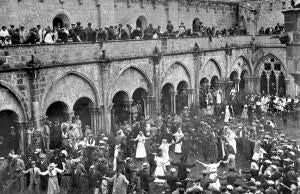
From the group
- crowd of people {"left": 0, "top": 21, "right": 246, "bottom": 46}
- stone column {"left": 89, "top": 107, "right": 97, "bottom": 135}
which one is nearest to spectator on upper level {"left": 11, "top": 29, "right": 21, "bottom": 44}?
crowd of people {"left": 0, "top": 21, "right": 246, "bottom": 46}

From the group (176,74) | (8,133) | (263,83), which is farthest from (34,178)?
(263,83)

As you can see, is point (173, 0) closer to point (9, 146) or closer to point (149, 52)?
point (149, 52)

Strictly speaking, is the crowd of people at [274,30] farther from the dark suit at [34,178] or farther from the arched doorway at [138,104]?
the dark suit at [34,178]

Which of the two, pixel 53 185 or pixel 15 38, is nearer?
pixel 53 185

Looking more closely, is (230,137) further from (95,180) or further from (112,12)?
(112,12)

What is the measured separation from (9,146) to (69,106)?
351cm

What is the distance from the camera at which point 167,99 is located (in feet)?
104

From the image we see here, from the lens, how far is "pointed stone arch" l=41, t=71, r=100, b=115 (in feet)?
72.7

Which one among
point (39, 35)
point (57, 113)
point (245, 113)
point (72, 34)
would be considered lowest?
point (245, 113)

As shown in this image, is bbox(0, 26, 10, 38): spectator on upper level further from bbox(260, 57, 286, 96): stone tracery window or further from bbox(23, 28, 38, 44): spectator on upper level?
bbox(260, 57, 286, 96): stone tracery window

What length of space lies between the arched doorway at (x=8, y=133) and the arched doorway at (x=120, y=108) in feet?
21.6

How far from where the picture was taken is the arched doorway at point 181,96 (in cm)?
3168

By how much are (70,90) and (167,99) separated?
387 inches

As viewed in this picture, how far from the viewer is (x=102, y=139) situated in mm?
19938
